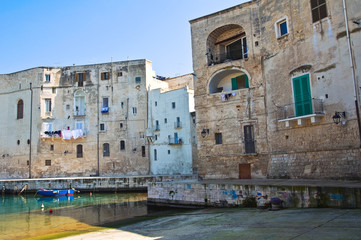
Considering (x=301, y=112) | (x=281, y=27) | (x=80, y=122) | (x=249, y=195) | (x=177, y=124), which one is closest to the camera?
(x=249, y=195)

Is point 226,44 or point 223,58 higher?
point 226,44

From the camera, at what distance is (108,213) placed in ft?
65.9

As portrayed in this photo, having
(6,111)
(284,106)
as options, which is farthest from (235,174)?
(6,111)

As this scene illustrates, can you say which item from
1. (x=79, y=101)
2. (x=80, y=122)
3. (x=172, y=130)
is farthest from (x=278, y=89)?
(x=79, y=101)

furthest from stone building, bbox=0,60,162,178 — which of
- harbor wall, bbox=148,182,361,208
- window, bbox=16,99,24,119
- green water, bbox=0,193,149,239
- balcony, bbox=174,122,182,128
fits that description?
harbor wall, bbox=148,182,361,208

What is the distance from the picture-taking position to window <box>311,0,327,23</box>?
630 inches

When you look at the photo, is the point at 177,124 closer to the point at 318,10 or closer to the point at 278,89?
the point at 278,89

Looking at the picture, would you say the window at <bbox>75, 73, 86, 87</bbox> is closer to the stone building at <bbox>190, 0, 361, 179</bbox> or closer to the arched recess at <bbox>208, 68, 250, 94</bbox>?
the stone building at <bbox>190, 0, 361, 179</bbox>

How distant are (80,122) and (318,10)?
3089 cm

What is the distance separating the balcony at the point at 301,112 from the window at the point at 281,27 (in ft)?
13.8

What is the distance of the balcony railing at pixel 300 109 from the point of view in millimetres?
16031

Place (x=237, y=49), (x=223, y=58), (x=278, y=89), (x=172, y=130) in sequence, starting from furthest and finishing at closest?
(x=172, y=130)
(x=223, y=58)
(x=237, y=49)
(x=278, y=89)

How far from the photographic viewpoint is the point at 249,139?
20.0 meters

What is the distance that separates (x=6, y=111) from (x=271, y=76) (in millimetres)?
36611
